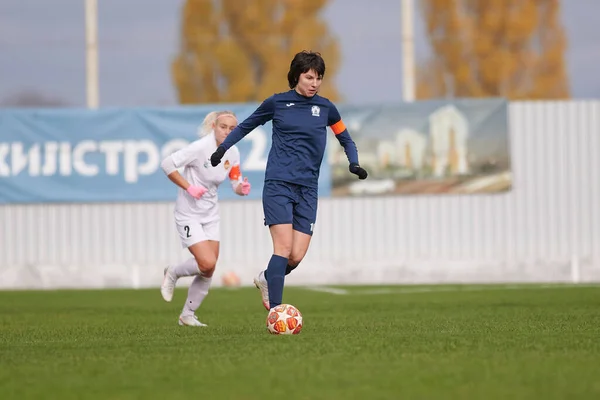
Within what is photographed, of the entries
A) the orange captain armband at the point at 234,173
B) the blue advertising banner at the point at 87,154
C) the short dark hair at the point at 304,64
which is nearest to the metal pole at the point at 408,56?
the blue advertising banner at the point at 87,154

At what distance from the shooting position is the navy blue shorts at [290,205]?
31.8 ft

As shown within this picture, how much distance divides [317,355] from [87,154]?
15313mm

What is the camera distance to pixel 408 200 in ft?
73.2

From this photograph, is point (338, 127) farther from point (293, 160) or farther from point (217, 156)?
point (217, 156)

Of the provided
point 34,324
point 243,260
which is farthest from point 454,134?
point 34,324

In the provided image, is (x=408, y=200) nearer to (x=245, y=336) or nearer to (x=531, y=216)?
(x=531, y=216)

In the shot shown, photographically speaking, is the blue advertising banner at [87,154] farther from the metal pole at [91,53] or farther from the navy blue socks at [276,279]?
the navy blue socks at [276,279]

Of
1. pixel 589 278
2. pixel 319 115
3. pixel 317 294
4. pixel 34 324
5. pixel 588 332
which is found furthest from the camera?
pixel 589 278

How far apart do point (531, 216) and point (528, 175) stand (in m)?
0.72

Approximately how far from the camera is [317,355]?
7.57m

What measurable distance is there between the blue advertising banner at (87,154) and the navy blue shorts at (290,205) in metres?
Answer: 12.2

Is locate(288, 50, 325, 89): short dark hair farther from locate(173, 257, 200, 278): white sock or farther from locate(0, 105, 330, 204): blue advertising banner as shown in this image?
locate(0, 105, 330, 204): blue advertising banner

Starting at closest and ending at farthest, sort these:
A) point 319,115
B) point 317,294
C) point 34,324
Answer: point 319,115 → point 34,324 → point 317,294

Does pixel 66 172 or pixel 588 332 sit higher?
pixel 66 172
